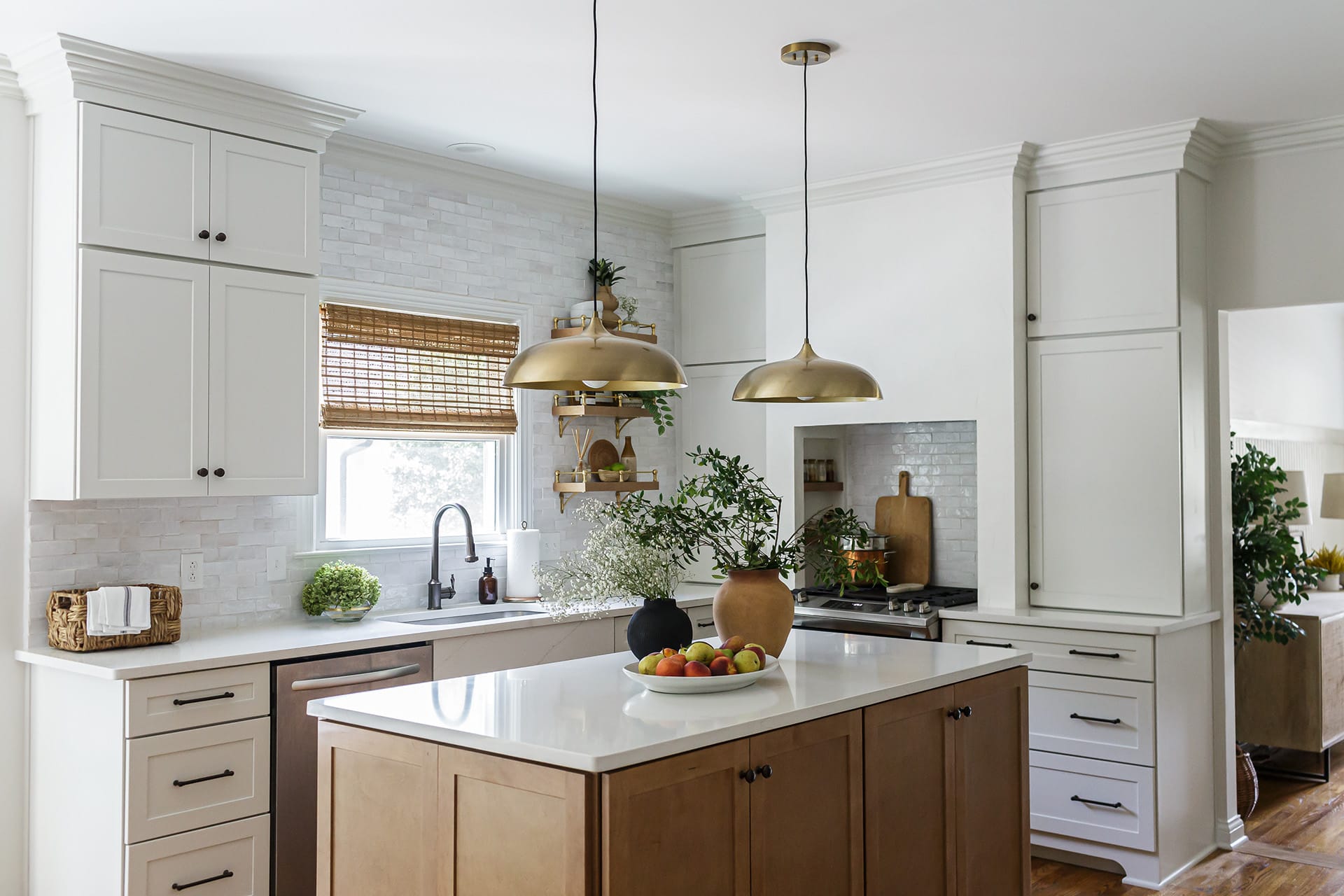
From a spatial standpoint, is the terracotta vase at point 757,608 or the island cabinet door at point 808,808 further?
the terracotta vase at point 757,608

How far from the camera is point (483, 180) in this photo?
490 cm

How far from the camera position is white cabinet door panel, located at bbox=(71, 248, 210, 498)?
3443 mm

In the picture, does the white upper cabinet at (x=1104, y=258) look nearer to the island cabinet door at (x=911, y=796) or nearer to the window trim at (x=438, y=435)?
the island cabinet door at (x=911, y=796)

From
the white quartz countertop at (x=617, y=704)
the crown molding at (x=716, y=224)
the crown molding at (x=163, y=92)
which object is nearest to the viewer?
the white quartz countertop at (x=617, y=704)

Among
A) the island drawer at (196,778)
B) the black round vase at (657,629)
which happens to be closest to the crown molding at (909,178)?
the black round vase at (657,629)

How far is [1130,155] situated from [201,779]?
395 cm

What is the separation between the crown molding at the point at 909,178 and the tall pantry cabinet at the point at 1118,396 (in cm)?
22

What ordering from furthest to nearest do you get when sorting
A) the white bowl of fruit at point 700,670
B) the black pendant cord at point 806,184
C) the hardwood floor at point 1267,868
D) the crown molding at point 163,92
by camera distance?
the hardwood floor at point 1267,868
the black pendant cord at point 806,184
the crown molding at point 163,92
the white bowl of fruit at point 700,670

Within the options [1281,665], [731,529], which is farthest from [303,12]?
[1281,665]

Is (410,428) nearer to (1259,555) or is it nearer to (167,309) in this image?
(167,309)

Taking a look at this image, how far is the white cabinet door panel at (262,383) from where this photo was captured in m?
3.73

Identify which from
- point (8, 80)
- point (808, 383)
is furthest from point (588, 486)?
point (8, 80)

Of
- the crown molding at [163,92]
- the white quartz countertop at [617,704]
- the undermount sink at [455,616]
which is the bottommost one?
the undermount sink at [455,616]

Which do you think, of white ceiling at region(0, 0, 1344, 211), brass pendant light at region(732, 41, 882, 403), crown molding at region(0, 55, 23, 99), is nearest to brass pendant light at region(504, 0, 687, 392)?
brass pendant light at region(732, 41, 882, 403)
